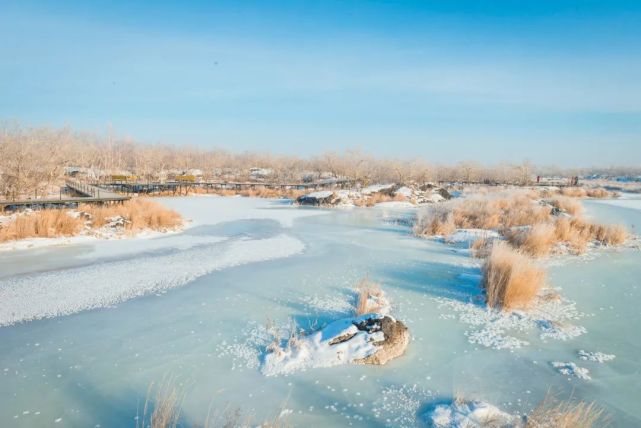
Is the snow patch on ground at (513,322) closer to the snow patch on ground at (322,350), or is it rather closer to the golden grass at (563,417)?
the golden grass at (563,417)

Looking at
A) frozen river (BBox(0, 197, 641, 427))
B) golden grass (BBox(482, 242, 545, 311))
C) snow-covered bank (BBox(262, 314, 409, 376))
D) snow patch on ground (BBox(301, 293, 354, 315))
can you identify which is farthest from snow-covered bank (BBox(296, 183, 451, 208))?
snow-covered bank (BBox(262, 314, 409, 376))

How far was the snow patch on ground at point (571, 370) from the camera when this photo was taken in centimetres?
357

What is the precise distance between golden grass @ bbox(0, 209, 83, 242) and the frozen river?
4.84ft

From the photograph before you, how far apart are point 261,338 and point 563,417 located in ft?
9.11

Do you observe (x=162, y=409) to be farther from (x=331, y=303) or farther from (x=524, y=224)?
(x=524, y=224)

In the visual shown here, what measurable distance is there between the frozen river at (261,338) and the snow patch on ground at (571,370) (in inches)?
2.7

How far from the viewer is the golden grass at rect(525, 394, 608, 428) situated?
264 centimetres

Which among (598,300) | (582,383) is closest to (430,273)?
(598,300)

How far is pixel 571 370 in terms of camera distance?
3660 millimetres

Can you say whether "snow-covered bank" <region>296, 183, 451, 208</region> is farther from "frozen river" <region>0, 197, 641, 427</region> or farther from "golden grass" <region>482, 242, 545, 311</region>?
"golden grass" <region>482, 242, 545, 311</region>

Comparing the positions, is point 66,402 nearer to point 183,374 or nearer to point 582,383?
point 183,374

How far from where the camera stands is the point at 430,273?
7.26m

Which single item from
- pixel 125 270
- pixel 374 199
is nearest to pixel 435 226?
pixel 125 270

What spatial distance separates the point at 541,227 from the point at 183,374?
30.3 feet
